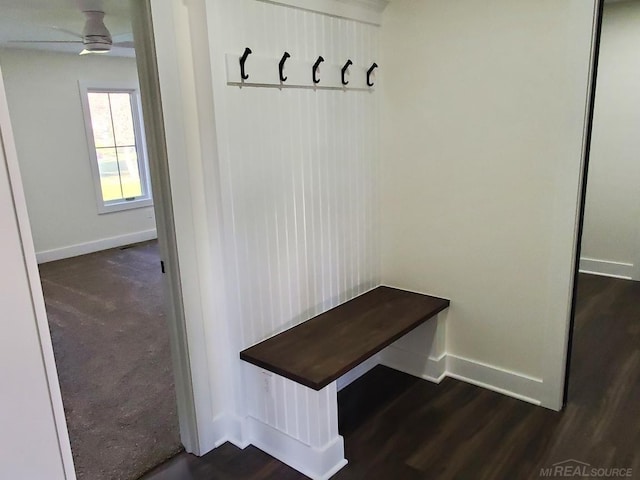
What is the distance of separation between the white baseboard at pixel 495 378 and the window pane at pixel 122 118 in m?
5.09

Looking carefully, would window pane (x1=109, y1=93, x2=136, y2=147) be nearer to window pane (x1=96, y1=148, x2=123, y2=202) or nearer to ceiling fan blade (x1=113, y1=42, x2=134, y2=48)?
window pane (x1=96, y1=148, x2=123, y2=202)

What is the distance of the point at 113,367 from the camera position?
10.2 feet

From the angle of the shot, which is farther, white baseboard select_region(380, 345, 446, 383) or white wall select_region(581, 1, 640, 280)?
white wall select_region(581, 1, 640, 280)

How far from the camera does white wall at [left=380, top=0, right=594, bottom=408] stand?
87.4 inches

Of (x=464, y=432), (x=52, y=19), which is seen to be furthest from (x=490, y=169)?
(x=52, y=19)

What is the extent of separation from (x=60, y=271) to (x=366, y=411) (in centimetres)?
410

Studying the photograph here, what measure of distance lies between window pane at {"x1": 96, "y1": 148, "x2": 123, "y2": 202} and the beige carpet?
122 centimetres

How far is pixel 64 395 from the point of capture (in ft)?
9.16

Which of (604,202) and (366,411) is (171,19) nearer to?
(366,411)

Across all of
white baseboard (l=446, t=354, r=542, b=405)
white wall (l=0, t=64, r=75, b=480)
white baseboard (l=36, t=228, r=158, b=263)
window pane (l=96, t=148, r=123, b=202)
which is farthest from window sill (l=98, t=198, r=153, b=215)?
white wall (l=0, t=64, r=75, b=480)

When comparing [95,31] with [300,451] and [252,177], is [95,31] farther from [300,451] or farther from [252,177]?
[300,451]

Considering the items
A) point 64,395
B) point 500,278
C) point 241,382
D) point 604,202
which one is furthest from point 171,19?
Result: point 604,202

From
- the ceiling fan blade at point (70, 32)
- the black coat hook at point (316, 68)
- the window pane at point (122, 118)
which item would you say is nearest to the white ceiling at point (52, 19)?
the ceiling fan blade at point (70, 32)

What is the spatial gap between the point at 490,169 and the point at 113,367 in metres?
2.60
